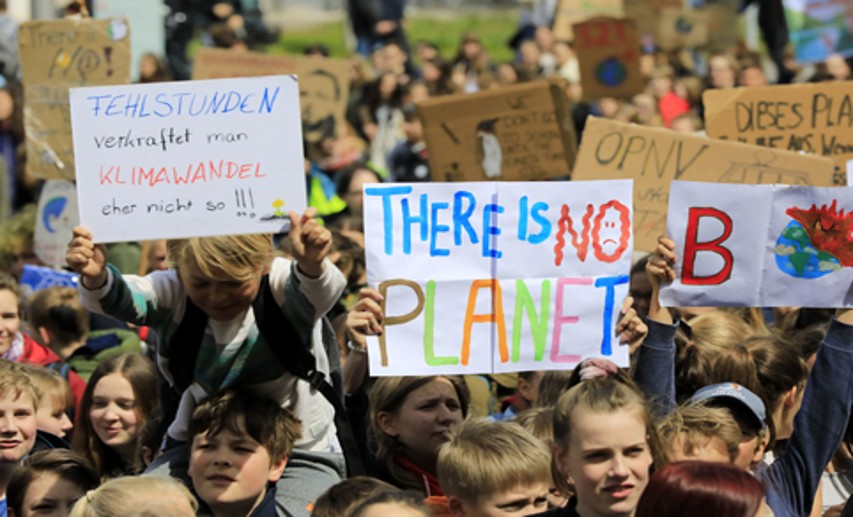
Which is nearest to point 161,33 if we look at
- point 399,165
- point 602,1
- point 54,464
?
point 602,1

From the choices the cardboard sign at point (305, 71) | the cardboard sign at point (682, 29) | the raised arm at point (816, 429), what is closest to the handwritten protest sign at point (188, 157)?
the raised arm at point (816, 429)

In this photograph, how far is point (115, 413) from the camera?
6.13m

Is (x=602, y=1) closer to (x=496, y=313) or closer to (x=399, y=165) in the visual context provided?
(x=399, y=165)

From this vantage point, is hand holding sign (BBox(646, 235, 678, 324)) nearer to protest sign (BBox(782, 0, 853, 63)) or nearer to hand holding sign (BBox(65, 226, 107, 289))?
hand holding sign (BBox(65, 226, 107, 289))

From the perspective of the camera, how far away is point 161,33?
1783 centimetres

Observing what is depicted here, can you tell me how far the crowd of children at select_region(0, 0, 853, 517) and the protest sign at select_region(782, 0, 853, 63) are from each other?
5586 millimetres

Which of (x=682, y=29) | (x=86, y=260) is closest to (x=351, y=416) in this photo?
(x=86, y=260)

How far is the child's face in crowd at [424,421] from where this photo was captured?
5.40 metres

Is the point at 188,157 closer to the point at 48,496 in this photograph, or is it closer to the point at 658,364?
the point at 48,496

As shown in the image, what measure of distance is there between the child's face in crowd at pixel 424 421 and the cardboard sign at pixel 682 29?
1124cm

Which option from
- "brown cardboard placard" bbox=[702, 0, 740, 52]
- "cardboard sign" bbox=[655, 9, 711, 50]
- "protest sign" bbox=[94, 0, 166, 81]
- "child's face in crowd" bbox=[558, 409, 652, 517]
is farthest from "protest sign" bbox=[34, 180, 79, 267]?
"brown cardboard placard" bbox=[702, 0, 740, 52]

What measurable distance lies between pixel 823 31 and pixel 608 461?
806cm

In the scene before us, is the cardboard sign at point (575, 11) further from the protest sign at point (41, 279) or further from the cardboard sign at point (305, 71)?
the protest sign at point (41, 279)

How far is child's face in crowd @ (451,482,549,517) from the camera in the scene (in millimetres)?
4609
